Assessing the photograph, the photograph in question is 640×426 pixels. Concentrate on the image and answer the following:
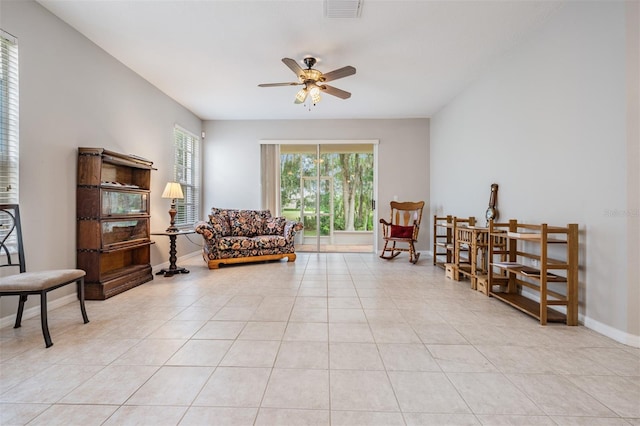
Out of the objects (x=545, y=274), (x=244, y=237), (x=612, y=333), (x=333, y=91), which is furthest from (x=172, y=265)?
(x=612, y=333)

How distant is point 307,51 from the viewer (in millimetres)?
3318

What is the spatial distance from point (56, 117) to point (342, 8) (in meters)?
2.83

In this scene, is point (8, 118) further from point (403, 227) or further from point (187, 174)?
point (403, 227)

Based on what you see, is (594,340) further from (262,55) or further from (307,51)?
(262,55)

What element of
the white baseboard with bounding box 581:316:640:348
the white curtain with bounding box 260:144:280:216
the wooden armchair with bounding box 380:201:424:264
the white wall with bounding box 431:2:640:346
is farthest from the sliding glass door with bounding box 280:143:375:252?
the white baseboard with bounding box 581:316:640:348

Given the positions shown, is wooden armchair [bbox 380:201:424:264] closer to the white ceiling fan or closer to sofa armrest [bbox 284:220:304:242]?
sofa armrest [bbox 284:220:304:242]

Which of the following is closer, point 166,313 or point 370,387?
point 370,387

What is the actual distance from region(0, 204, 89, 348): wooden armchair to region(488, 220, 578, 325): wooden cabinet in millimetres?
3607

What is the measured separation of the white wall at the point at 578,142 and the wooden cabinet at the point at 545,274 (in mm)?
109

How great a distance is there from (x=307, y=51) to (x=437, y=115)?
10.9 ft

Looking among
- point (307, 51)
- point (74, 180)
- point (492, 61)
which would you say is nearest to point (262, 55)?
point (307, 51)

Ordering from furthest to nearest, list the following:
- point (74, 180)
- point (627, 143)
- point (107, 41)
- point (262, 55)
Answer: point (262, 55) < point (107, 41) < point (74, 180) < point (627, 143)

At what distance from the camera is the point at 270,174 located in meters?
6.21

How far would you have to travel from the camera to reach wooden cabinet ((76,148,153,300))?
2.93 meters
